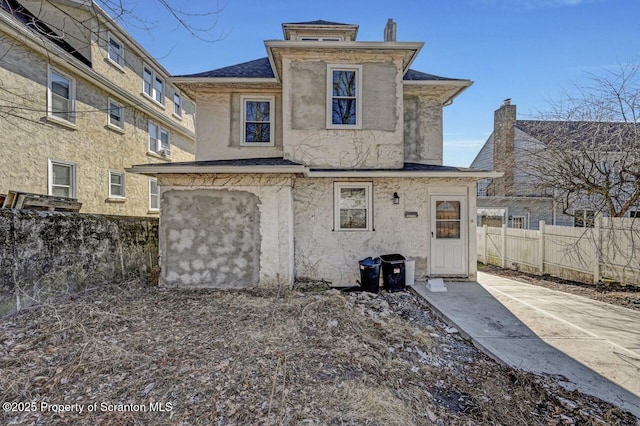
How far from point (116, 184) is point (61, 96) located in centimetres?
383

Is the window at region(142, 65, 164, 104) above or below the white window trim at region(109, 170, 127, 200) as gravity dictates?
above

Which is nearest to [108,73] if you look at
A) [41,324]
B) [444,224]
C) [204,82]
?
[204,82]

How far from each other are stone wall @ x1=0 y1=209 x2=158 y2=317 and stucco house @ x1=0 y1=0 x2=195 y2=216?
9.75 feet

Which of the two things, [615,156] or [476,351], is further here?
[615,156]

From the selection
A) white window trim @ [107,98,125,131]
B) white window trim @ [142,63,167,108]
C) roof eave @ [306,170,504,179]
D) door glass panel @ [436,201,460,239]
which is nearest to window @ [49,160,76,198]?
white window trim @ [107,98,125,131]

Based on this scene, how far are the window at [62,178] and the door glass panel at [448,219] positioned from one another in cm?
1246

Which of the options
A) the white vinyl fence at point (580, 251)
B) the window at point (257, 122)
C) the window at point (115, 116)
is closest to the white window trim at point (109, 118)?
the window at point (115, 116)

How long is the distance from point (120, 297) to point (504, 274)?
11.5 meters

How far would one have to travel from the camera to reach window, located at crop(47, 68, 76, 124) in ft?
32.0

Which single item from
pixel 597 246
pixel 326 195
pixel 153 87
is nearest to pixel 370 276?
pixel 326 195

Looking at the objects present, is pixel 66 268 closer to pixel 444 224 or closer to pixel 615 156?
pixel 444 224

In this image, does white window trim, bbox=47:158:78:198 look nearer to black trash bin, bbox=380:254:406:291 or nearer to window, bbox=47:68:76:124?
window, bbox=47:68:76:124

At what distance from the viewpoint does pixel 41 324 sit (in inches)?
190

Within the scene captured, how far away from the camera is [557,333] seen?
4961mm
